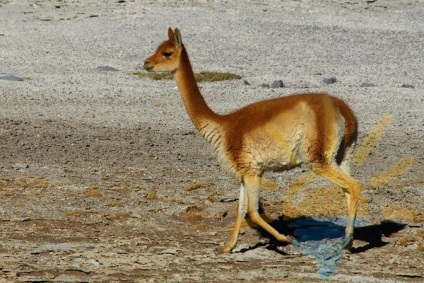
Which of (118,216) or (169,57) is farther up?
(169,57)

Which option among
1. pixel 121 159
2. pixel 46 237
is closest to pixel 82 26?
pixel 121 159

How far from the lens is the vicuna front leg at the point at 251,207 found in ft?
26.7

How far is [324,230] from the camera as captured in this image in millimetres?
9125

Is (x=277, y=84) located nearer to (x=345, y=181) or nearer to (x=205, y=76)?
(x=205, y=76)

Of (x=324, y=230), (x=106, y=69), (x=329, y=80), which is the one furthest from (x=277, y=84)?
(x=324, y=230)

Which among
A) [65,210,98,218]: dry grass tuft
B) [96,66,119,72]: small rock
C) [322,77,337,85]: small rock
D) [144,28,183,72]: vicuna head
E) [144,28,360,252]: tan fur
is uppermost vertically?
[322,77,337,85]: small rock

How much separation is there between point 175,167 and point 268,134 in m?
3.90

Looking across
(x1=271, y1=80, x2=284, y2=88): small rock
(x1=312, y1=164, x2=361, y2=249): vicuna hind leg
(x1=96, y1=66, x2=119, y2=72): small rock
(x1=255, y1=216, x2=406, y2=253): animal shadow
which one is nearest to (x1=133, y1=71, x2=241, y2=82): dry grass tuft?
(x1=96, y1=66, x2=119, y2=72): small rock

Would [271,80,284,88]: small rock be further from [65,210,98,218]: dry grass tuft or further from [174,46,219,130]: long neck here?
[174,46,219,130]: long neck

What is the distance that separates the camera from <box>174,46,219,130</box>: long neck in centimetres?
834

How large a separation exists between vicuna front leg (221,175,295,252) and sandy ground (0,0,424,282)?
0.13 metres

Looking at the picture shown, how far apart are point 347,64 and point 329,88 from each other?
4.01 meters

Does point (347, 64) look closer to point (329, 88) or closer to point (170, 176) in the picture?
point (329, 88)

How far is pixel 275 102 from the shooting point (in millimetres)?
8312
